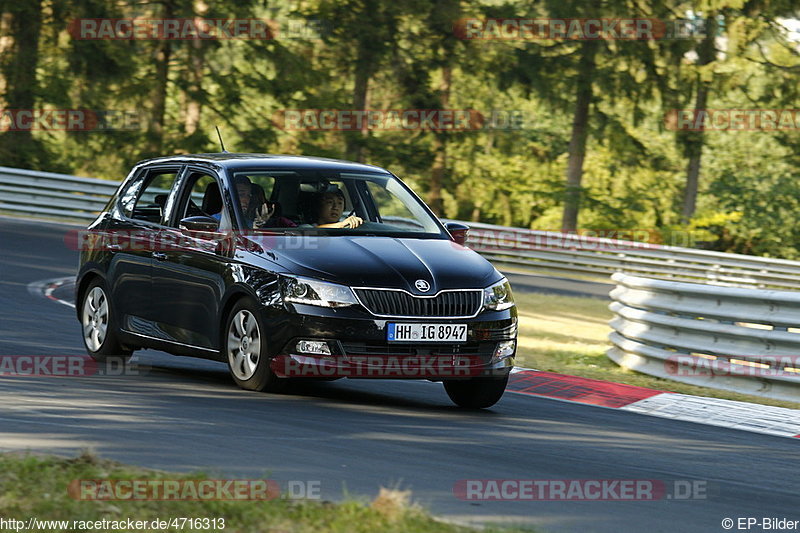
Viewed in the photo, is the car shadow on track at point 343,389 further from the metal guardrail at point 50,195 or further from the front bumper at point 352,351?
the metal guardrail at point 50,195

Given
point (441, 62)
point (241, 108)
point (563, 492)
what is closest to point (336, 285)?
point (563, 492)

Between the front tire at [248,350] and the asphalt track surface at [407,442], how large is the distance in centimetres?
12

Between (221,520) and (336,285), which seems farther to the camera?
(336,285)

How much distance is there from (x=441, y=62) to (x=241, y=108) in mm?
6373

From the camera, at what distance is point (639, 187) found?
4328cm

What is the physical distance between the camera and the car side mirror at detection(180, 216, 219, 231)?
9.12 meters

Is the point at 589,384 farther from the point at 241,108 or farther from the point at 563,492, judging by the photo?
the point at 241,108

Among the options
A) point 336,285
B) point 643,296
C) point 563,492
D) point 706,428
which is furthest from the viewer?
point 643,296

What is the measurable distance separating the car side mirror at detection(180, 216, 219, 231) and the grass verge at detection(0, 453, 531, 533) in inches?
143
